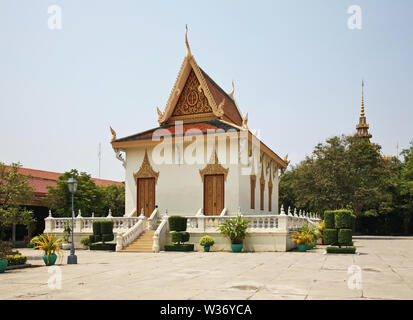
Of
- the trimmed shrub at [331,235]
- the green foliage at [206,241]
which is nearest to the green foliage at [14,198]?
the green foliage at [206,241]

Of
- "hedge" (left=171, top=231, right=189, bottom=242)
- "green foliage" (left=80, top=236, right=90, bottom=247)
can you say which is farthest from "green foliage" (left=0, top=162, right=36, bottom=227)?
"hedge" (left=171, top=231, right=189, bottom=242)

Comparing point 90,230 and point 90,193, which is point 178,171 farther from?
point 90,193

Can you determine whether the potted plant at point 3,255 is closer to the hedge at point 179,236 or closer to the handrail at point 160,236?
the handrail at point 160,236

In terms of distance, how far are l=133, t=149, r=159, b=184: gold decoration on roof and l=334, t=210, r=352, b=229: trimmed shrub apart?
1192 centimetres

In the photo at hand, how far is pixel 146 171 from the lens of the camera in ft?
88.0

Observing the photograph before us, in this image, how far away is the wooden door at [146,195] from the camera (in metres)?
26.4

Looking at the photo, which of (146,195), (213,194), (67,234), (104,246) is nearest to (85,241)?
(104,246)

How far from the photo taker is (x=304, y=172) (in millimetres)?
37812

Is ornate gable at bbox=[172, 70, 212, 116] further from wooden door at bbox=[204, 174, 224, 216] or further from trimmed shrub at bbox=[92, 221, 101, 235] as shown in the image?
trimmed shrub at bbox=[92, 221, 101, 235]

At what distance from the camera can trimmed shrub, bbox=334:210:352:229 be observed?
61.7ft

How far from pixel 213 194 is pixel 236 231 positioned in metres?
4.90

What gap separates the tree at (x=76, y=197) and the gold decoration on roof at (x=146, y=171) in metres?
8.10

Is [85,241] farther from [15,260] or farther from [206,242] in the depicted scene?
[15,260]
